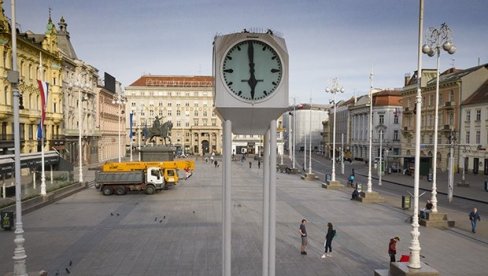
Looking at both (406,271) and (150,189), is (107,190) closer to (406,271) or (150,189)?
(150,189)

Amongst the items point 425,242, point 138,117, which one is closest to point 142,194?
point 425,242

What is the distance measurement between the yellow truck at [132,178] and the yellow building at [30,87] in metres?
10.4

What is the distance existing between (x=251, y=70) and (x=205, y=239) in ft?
41.0

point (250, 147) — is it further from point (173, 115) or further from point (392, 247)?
point (392, 247)

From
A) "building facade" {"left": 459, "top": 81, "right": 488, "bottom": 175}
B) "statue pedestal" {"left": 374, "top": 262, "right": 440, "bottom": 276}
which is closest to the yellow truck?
"statue pedestal" {"left": 374, "top": 262, "right": 440, "bottom": 276}

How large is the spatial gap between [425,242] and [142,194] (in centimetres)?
Answer: 2289

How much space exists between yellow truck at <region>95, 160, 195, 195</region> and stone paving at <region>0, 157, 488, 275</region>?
2.92m

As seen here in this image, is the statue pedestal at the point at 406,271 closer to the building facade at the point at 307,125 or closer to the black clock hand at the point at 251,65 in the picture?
the black clock hand at the point at 251,65

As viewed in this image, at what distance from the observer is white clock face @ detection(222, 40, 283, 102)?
7.05 meters

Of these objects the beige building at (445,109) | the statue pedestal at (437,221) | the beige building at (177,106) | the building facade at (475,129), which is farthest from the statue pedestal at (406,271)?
the beige building at (177,106)

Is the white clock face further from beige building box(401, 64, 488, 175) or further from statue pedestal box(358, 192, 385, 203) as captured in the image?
beige building box(401, 64, 488, 175)

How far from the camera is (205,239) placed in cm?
1791

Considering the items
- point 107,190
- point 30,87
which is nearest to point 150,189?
point 107,190

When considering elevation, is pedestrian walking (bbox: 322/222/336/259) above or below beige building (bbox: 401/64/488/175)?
below
